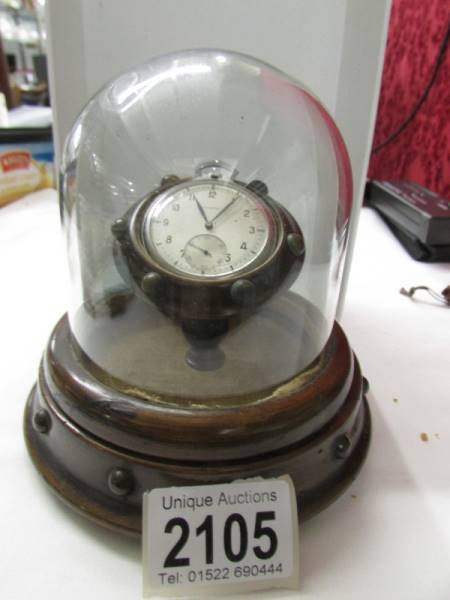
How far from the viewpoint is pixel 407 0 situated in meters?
1.60

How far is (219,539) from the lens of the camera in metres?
0.43

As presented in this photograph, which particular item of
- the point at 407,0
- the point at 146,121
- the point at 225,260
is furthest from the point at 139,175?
the point at 407,0

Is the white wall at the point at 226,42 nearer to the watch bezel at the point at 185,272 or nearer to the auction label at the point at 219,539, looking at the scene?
the watch bezel at the point at 185,272

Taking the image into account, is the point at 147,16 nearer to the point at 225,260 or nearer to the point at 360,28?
the point at 360,28

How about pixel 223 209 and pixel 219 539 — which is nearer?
pixel 219 539

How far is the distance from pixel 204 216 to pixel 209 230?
16 millimetres

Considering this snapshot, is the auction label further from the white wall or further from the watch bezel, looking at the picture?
the white wall

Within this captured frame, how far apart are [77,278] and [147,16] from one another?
1.26 feet

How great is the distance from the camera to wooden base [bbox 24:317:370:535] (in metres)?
0.44

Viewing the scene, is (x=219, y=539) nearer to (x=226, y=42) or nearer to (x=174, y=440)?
(x=174, y=440)

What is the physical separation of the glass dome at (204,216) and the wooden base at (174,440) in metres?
0.04

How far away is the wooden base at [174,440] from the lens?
0.44 metres

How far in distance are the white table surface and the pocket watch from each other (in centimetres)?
22

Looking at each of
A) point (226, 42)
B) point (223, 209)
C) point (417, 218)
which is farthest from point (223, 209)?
point (417, 218)
